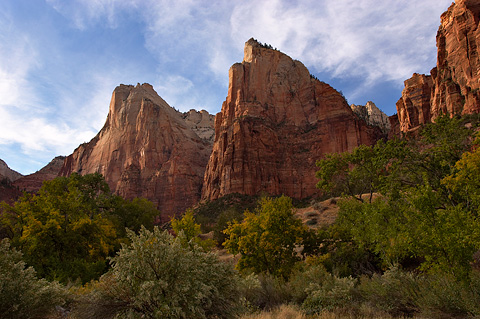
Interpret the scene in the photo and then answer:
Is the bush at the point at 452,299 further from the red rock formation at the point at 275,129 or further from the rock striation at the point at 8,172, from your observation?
the rock striation at the point at 8,172

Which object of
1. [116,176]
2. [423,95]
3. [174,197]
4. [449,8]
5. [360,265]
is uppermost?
[449,8]

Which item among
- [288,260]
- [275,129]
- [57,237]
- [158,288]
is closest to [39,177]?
[275,129]

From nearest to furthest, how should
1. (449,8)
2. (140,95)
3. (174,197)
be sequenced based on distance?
(449,8) → (174,197) → (140,95)

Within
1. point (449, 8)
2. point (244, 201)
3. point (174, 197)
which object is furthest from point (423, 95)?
point (174, 197)

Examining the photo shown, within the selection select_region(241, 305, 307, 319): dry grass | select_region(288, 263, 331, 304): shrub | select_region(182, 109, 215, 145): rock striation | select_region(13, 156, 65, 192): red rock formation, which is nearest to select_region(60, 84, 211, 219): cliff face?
select_region(13, 156, 65, 192): red rock formation

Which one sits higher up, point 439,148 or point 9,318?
point 439,148

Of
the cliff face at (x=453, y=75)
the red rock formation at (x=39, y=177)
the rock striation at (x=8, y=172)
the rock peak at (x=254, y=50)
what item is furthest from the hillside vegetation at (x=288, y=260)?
the rock striation at (x=8, y=172)

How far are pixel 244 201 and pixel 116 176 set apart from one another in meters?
52.5

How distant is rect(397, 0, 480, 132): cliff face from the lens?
62062 millimetres

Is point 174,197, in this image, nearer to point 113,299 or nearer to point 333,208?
point 333,208

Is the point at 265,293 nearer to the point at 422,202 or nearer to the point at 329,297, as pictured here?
the point at 329,297

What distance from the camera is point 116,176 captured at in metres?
106

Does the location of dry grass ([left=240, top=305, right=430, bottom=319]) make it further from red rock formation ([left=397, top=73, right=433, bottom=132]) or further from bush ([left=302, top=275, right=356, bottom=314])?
red rock formation ([left=397, top=73, right=433, bottom=132])

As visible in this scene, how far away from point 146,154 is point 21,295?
3946 inches
